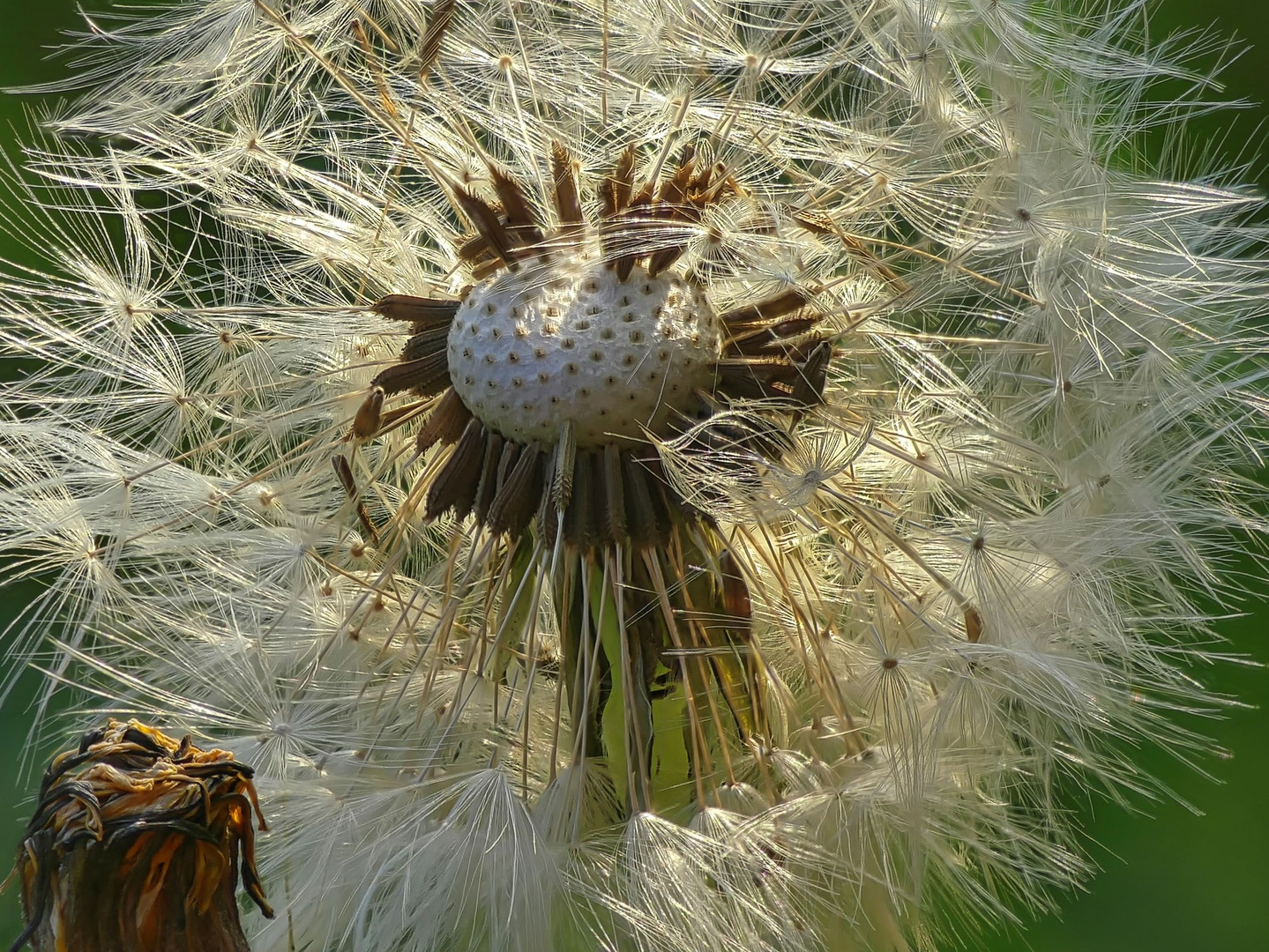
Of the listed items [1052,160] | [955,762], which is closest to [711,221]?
[1052,160]

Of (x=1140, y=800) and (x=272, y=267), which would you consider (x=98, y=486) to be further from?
(x=1140, y=800)

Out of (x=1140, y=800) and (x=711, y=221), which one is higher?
(x=711, y=221)

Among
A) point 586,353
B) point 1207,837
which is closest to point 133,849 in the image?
point 586,353

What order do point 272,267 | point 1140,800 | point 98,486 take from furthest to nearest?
point 1140,800
point 272,267
point 98,486

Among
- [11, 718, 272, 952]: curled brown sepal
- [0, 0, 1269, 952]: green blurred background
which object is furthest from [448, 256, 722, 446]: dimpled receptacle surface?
[0, 0, 1269, 952]: green blurred background

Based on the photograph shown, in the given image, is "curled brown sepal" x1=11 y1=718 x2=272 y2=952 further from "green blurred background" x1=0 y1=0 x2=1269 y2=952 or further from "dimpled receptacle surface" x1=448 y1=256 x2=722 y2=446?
"green blurred background" x1=0 y1=0 x2=1269 y2=952

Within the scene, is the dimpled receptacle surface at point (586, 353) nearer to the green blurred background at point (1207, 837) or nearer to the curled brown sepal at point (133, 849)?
the curled brown sepal at point (133, 849)

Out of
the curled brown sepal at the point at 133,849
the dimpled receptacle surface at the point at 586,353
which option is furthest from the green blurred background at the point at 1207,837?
the curled brown sepal at the point at 133,849
